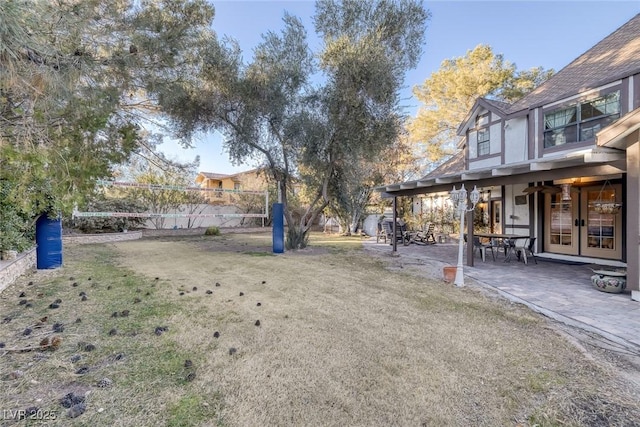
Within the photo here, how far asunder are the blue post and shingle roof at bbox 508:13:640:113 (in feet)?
26.5

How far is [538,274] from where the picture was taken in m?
6.83

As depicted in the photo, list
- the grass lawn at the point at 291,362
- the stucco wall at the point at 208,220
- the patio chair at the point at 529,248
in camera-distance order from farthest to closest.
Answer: the stucco wall at the point at 208,220 < the patio chair at the point at 529,248 < the grass lawn at the point at 291,362

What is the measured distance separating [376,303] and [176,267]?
4.93 metres

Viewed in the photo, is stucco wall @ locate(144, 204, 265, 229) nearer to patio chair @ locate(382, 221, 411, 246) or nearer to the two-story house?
patio chair @ locate(382, 221, 411, 246)

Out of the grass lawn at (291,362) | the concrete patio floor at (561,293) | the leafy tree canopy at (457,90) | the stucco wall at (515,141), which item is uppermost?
the leafy tree canopy at (457,90)

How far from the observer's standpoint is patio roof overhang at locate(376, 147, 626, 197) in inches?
204

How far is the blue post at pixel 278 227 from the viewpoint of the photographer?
10047 millimetres

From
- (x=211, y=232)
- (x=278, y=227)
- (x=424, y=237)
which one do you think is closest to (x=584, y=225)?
(x=424, y=237)

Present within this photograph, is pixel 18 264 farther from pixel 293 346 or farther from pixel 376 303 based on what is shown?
pixel 376 303

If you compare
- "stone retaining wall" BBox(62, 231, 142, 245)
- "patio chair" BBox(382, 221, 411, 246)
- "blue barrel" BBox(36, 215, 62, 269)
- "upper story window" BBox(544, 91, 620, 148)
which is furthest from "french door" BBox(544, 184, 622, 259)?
"stone retaining wall" BBox(62, 231, 142, 245)

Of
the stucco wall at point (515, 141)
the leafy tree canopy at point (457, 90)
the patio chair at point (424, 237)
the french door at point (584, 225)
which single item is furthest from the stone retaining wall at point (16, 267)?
the leafy tree canopy at point (457, 90)

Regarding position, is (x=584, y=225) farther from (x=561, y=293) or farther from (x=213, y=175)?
(x=213, y=175)

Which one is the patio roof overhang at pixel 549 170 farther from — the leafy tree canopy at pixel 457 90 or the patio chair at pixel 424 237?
the leafy tree canopy at pixel 457 90

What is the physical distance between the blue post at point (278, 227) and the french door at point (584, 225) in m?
7.90
